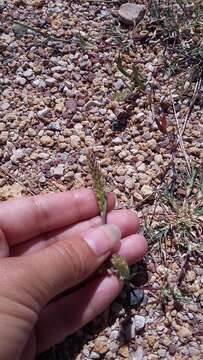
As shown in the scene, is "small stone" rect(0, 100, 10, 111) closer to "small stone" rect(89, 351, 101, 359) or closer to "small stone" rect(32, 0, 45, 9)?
"small stone" rect(32, 0, 45, 9)

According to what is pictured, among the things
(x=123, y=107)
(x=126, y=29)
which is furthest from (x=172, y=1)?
(x=123, y=107)

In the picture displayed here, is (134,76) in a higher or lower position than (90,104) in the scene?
higher

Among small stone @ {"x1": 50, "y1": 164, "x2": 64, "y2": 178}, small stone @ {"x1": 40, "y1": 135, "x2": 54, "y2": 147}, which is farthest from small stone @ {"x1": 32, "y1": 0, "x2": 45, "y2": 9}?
small stone @ {"x1": 50, "y1": 164, "x2": 64, "y2": 178}

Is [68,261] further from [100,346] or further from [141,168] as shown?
[141,168]

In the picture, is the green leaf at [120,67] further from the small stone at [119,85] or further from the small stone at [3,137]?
the small stone at [3,137]

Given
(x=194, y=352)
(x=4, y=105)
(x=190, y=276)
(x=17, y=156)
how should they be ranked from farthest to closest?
(x=4, y=105) → (x=17, y=156) → (x=190, y=276) → (x=194, y=352)

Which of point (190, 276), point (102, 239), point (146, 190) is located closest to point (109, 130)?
point (146, 190)
